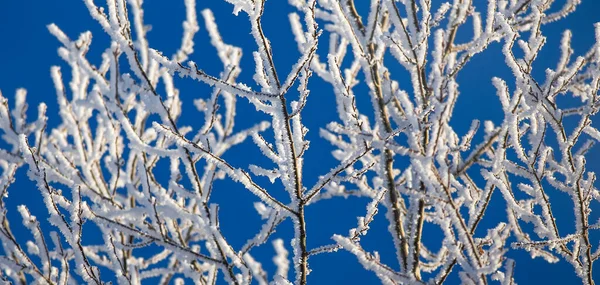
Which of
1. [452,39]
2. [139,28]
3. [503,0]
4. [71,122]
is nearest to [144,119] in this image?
[71,122]

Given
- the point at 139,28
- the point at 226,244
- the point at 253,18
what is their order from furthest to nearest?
the point at 139,28 < the point at 226,244 < the point at 253,18

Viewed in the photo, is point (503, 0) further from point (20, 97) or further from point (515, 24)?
point (20, 97)

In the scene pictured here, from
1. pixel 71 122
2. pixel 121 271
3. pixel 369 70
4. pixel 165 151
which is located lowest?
pixel 121 271

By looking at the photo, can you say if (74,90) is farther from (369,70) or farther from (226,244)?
(369,70)

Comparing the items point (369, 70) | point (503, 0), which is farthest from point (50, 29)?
point (503, 0)

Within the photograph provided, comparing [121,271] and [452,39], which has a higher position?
[452,39]

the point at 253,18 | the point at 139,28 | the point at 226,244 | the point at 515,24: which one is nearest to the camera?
the point at 253,18

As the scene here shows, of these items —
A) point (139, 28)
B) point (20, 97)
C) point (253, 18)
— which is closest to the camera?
point (253, 18)

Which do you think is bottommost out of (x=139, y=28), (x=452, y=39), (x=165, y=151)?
(x=165, y=151)

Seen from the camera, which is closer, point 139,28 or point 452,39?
point 452,39
